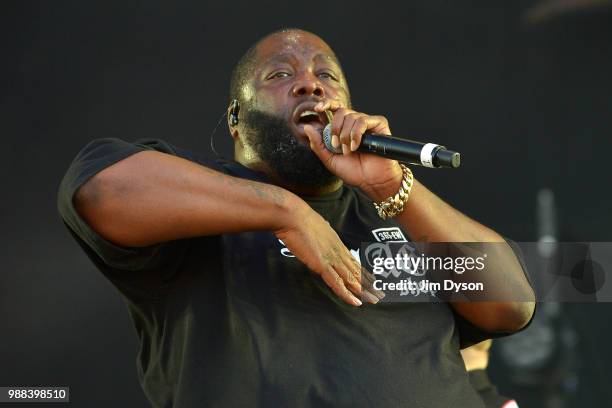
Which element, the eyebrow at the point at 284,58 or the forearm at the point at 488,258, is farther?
the eyebrow at the point at 284,58

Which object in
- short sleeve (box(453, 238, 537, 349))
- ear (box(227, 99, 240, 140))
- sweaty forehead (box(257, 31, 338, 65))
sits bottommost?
short sleeve (box(453, 238, 537, 349))

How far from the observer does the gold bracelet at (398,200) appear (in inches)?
71.1

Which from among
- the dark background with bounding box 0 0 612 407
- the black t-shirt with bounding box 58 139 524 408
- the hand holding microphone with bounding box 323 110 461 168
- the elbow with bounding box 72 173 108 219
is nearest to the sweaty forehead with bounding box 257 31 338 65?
the black t-shirt with bounding box 58 139 524 408

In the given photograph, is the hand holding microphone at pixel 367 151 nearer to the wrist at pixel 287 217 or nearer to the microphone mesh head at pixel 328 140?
the microphone mesh head at pixel 328 140

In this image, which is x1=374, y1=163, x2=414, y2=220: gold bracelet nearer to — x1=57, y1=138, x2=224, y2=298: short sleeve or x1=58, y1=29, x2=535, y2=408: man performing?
x1=58, y1=29, x2=535, y2=408: man performing

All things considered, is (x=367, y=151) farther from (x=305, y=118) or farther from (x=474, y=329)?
(x=474, y=329)

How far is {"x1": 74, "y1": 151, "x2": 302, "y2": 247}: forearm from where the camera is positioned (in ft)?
5.20

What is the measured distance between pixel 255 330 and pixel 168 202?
329 millimetres

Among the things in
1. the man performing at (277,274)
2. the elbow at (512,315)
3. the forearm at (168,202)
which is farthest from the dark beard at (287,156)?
the elbow at (512,315)

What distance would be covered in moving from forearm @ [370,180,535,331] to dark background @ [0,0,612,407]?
1.53 metres

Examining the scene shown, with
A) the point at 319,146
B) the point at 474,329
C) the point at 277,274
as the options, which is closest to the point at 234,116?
the point at 319,146

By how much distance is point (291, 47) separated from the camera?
222cm

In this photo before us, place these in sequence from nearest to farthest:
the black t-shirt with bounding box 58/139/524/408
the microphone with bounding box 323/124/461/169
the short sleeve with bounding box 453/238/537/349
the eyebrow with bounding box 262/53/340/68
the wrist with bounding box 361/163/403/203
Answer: the microphone with bounding box 323/124/461/169
the black t-shirt with bounding box 58/139/524/408
the wrist with bounding box 361/163/403/203
the short sleeve with bounding box 453/238/537/349
the eyebrow with bounding box 262/53/340/68

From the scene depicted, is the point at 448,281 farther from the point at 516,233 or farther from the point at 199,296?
the point at 516,233
